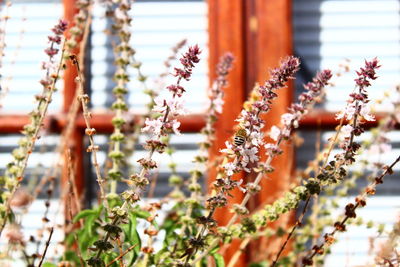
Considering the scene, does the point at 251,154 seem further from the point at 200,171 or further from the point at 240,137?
the point at 200,171

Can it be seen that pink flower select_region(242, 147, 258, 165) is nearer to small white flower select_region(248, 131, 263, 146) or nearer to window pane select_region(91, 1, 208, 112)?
small white flower select_region(248, 131, 263, 146)

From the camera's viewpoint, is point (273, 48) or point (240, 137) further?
point (273, 48)

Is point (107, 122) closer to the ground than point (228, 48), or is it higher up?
closer to the ground

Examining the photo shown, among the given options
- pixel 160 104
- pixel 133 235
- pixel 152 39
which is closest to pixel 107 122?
pixel 152 39

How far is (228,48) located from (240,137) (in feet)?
4.01

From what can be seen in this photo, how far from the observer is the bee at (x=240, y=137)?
1016mm

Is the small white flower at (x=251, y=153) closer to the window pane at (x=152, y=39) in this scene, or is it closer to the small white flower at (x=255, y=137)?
the small white flower at (x=255, y=137)

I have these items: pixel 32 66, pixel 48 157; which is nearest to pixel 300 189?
pixel 48 157

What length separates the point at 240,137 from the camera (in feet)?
3.36

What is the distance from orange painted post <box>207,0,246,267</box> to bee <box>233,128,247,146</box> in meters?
1.11

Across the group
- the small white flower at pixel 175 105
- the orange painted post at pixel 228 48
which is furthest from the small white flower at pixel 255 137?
the orange painted post at pixel 228 48

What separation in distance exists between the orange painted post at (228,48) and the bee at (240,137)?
1.11m

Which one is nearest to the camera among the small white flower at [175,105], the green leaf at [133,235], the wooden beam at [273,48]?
the small white flower at [175,105]

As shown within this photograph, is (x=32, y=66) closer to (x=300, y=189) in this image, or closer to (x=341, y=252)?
(x=341, y=252)
